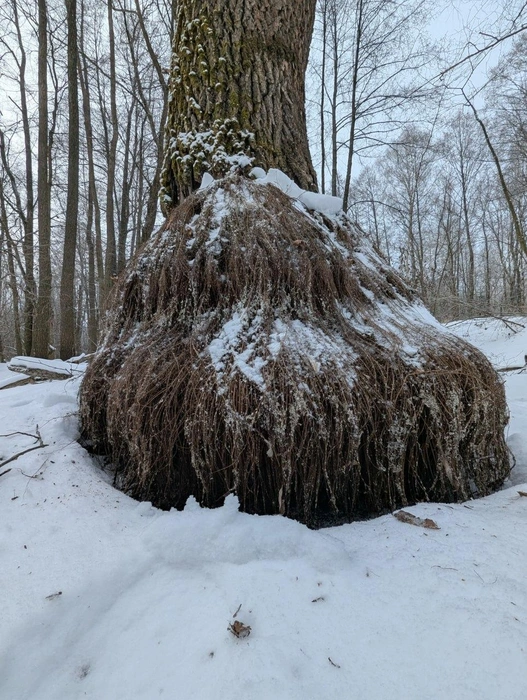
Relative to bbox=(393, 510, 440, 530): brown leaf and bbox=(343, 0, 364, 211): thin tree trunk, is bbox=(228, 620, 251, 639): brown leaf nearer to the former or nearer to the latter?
bbox=(393, 510, 440, 530): brown leaf

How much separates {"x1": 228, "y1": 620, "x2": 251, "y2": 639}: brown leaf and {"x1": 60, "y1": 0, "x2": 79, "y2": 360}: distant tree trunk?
6.97m

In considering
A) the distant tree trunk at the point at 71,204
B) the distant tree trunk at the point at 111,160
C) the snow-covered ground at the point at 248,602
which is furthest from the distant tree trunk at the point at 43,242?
the snow-covered ground at the point at 248,602

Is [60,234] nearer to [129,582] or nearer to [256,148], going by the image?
[256,148]

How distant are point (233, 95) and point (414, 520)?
235cm

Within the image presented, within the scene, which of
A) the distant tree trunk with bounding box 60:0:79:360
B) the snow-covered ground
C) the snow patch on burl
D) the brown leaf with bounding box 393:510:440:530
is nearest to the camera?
the snow-covered ground

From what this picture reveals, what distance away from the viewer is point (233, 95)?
78.7 inches

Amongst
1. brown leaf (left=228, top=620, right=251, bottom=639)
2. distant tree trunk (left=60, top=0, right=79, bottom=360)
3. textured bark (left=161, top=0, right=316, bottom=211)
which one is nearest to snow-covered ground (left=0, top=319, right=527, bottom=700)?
brown leaf (left=228, top=620, right=251, bottom=639)

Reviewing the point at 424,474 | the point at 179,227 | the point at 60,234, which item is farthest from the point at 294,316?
the point at 60,234

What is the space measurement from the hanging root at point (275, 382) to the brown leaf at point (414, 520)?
12 centimetres

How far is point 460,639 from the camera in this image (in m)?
0.73

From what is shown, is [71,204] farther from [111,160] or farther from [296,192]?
[296,192]

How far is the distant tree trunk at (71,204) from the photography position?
19.3 feet

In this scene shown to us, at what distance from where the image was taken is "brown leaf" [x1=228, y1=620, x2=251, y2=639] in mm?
759

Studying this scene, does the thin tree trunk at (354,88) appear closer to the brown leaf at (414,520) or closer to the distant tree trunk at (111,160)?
the distant tree trunk at (111,160)
